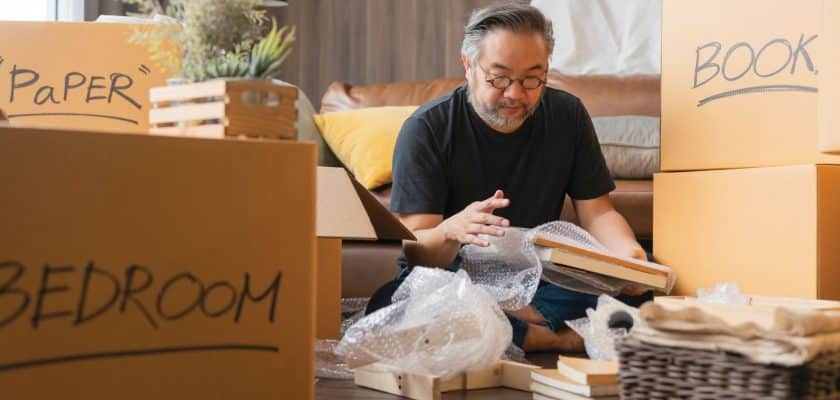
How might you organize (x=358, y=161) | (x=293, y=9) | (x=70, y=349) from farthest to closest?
1. (x=293, y=9)
2. (x=358, y=161)
3. (x=70, y=349)

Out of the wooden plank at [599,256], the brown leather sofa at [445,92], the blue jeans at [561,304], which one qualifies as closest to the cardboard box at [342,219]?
the wooden plank at [599,256]

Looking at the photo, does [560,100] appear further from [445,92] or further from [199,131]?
[199,131]

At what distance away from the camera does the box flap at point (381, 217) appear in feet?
5.24

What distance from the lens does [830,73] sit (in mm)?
1323

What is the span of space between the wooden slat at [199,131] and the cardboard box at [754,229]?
98 cm

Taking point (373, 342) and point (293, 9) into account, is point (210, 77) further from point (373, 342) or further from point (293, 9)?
point (293, 9)

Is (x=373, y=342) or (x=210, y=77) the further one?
(x=373, y=342)

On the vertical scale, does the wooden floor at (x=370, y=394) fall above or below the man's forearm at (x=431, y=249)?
below

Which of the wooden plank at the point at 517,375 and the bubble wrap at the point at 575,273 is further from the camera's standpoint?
the bubble wrap at the point at 575,273

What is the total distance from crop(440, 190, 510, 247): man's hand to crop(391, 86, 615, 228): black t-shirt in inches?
8.2

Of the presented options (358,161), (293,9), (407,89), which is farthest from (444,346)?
(293,9)

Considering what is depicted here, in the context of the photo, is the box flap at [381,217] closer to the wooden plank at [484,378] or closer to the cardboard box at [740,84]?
the wooden plank at [484,378]

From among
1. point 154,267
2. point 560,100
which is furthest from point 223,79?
point 560,100

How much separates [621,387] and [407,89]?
2287mm
